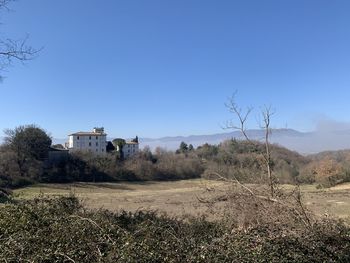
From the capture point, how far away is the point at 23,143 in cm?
6812

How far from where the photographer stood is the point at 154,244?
4.70 metres

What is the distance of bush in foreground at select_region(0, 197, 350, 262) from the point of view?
14.1ft

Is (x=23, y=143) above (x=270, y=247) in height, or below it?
above

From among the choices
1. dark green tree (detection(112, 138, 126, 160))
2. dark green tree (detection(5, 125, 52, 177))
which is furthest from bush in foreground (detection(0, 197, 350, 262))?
dark green tree (detection(112, 138, 126, 160))

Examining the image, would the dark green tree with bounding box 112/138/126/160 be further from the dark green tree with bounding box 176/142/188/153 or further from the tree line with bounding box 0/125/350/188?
the dark green tree with bounding box 176/142/188/153


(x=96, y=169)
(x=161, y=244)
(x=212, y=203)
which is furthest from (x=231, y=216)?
(x=96, y=169)

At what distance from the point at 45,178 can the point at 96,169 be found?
9617mm

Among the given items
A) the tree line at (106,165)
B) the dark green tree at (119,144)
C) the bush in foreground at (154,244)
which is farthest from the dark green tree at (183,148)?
the bush in foreground at (154,244)

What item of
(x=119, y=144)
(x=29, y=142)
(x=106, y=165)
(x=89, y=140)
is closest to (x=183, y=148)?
(x=119, y=144)

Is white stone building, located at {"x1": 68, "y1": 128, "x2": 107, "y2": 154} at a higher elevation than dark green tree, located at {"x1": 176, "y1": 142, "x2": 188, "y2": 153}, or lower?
higher

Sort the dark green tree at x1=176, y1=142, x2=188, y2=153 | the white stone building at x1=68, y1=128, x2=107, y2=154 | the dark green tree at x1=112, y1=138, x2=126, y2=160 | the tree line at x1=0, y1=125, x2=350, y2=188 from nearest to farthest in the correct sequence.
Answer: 1. the tree line at x1=0, y1=125, x2=350, y2=188
2. the dark green tree at x1=112, y1=138, x2=126, y2=160
3. the white stone building at x1=68, y1=128, x2=107, y2=154
4. the dark green tree at x1=176, y1=142, x2=188, y2=153

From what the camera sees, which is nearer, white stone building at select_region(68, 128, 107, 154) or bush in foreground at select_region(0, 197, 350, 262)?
bush in foreground at select_region(0, 197, 350, 262)

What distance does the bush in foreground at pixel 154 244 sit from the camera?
4301mm

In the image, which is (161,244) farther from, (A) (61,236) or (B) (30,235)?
(B) (30,235)
